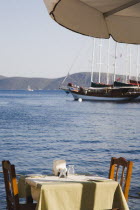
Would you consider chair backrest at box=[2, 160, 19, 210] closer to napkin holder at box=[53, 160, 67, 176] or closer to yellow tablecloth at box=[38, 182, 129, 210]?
yellow tablecloth at box=[38, 182, 129, 210]

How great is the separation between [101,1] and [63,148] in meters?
20.8

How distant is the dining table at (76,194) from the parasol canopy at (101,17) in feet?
5.06

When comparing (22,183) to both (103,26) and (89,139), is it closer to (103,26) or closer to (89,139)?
(103,26)

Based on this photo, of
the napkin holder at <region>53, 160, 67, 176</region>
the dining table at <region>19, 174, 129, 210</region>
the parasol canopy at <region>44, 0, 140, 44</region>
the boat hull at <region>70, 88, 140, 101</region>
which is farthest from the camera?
the boat hull at <region>70, 88, 140, 101</region>

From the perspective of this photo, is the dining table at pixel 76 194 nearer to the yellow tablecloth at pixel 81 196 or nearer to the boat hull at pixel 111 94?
the yellow tablecloth at pixel 81 196

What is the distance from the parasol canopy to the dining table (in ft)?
5.06

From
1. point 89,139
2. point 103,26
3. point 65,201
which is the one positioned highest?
point 103,26

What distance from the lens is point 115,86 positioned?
8981cm

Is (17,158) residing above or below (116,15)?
below

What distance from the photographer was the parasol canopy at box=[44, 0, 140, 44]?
3.80 metres

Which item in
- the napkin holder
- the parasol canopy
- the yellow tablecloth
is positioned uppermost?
the parasol canopy

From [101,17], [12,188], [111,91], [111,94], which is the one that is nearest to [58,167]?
[12,188]

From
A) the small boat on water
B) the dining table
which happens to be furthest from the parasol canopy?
the small boat on water

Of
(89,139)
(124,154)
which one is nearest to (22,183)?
(124,154)
